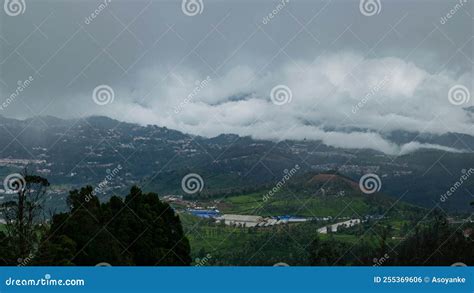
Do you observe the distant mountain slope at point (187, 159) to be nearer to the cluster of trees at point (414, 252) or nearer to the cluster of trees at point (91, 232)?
the cluster of trees at point (414, 252)

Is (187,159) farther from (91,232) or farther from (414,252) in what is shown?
(91,232)

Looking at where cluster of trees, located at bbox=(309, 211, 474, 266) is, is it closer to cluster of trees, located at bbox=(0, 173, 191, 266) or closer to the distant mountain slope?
the distant mountain slope

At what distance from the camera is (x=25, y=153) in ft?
91.0

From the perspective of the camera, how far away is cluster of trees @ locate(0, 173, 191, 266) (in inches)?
572

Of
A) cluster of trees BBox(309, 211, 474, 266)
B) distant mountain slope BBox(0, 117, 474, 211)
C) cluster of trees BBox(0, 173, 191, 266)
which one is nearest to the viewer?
cluster of trees BBox(0, 173, 191, 266)

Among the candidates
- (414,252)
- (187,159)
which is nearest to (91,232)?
(414,252)

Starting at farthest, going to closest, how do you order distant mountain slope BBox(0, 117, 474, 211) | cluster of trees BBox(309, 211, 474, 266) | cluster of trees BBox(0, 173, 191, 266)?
distant mountain slope BBox(0, 117, 474, 211), cluster of trees BBox(309, 211, 474, 266), cluster of trees BBox(0, 173, 191, 266)

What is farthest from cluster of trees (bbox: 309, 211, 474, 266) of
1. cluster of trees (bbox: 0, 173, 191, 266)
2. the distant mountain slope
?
cluster of trees (bbox: 0, 173, 191, 266)

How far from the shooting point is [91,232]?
14961mm

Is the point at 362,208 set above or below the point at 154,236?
above
